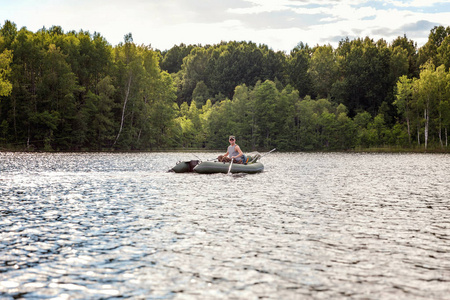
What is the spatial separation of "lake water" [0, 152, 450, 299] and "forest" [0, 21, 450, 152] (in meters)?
47.0

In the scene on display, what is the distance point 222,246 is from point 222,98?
102m

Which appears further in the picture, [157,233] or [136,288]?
[157,233]

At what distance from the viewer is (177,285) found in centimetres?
661

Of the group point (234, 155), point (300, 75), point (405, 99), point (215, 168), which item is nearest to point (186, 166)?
point (215, 168)

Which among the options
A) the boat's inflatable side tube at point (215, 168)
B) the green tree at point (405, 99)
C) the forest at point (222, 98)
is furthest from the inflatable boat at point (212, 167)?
the green tree at point (405, 99)

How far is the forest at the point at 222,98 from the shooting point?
64.8 m

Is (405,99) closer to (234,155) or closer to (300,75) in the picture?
(300,75)

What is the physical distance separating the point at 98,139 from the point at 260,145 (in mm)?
31772

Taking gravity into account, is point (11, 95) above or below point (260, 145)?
above

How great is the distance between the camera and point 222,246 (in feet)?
29.3

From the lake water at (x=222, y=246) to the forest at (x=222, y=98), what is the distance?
46965 mm

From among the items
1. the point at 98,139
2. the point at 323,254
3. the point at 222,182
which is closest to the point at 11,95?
the point at 98,139

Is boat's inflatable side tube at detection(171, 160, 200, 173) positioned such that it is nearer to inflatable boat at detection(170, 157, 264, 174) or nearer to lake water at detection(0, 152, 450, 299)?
inflatable boat at detection(170, 157, 264, 174)

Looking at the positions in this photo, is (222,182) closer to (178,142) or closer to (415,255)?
(415,255)
